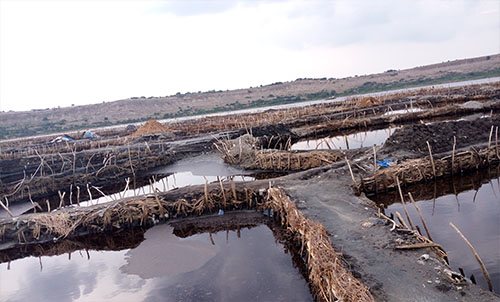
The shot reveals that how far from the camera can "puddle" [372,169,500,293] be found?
4.79 meters

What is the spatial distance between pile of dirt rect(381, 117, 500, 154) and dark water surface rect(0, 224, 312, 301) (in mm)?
5717

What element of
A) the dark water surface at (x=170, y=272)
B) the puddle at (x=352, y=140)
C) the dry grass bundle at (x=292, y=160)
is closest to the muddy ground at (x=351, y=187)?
the dry grass bundle at (x=292, y=160)

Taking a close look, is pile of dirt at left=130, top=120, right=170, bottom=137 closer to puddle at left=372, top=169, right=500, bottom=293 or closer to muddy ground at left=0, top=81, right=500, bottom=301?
muddy ground at left=0, top=81, right=500, bottom=301

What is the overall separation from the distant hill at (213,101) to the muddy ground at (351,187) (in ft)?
130

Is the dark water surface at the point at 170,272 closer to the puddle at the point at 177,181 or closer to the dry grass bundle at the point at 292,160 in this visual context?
the puddle at the point at 177,181

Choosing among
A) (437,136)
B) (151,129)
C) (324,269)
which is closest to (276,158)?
(437,136)

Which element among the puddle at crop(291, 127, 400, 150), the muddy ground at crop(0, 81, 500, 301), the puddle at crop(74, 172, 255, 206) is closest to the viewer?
the muddy ground at crop(0, 81, 500, 301)

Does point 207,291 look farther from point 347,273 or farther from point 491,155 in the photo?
point 491,155

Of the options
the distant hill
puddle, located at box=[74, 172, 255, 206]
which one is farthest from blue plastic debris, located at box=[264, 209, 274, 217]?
the distant hill

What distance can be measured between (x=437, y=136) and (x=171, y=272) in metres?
9.53

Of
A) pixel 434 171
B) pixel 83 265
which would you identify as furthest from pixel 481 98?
pixel 83 265

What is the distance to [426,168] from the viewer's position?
8547mm

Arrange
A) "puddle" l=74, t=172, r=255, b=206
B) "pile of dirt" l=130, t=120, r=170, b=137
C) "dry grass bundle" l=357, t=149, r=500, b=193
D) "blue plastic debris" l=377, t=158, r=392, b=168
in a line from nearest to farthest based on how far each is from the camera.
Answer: "dry grass bundle" l=357, t=149, r=500, b=193, "blue plastic debris" l=377, t=158, r=392, b=168, "puddle" l=74, t=172, r=255, b=206, "pile of dirt" l=130, t=120, r=170, b=137

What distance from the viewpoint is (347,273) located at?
369cm
